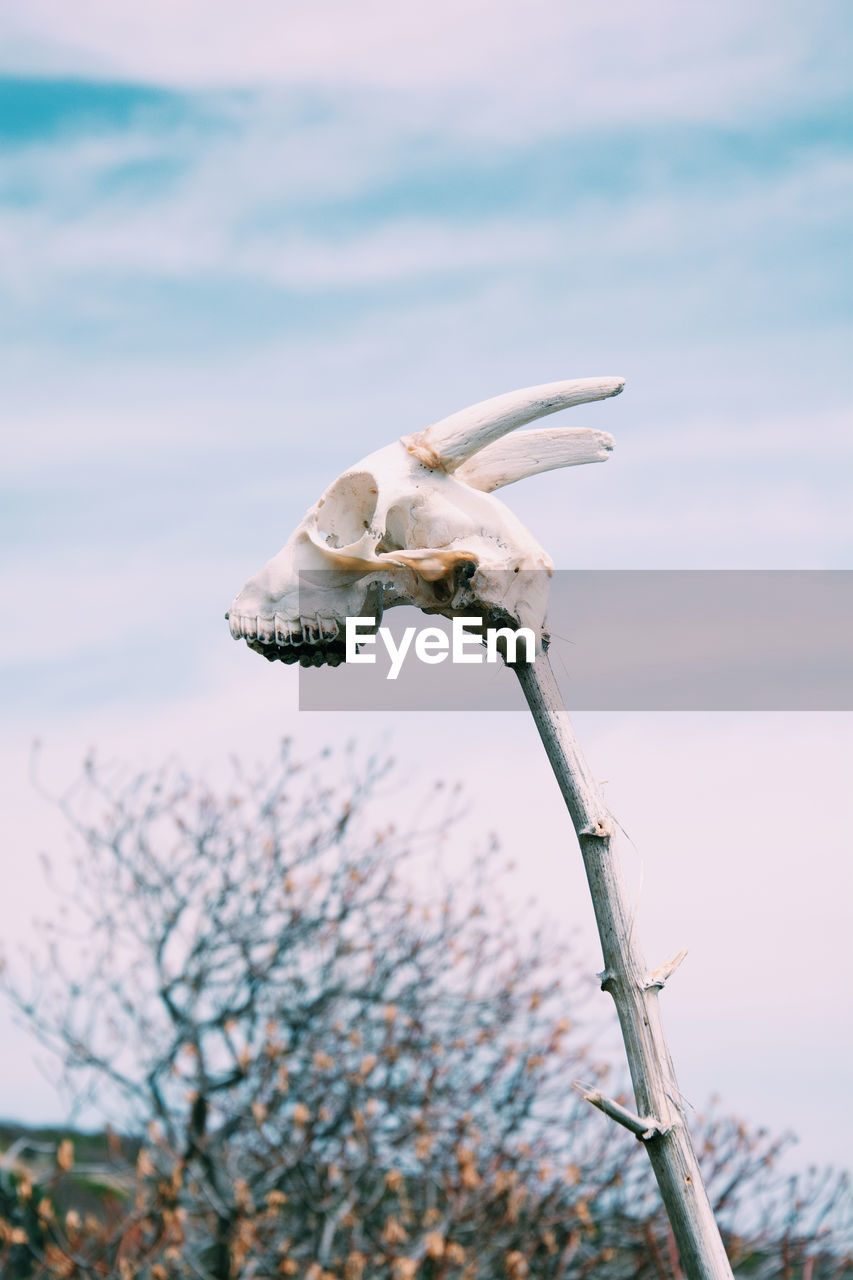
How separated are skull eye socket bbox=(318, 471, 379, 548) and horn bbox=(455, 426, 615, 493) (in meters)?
0.18

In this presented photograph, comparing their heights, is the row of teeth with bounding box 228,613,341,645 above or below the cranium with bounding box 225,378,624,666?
below

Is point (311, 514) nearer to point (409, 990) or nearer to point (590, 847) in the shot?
point (590, 847)

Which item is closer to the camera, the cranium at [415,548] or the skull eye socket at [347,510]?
the cranium at [415,548]

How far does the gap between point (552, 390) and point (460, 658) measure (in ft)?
1.54

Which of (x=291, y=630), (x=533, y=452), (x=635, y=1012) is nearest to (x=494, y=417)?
(x=533, y=452)

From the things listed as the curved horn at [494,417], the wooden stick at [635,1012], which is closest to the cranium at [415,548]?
the curved horn at [494,417]

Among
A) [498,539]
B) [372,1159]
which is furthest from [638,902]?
[372,1159]

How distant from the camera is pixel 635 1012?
1.75 metres

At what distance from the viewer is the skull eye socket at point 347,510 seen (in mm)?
2047

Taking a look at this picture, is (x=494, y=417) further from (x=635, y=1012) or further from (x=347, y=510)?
(x=635, y=1012)

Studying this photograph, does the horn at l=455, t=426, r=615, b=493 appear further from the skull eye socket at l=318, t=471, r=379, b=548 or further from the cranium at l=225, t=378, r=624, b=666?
the skull eye socket at l=318, t=471, r=379, b=548

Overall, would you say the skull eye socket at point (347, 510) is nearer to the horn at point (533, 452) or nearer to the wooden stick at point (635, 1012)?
the horn at point (533, 452)

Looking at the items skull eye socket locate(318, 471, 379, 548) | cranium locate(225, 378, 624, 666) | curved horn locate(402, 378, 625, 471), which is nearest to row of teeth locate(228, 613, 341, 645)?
cranium locate(225, 378, 624, 666)

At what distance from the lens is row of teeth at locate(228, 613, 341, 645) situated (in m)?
1.96
